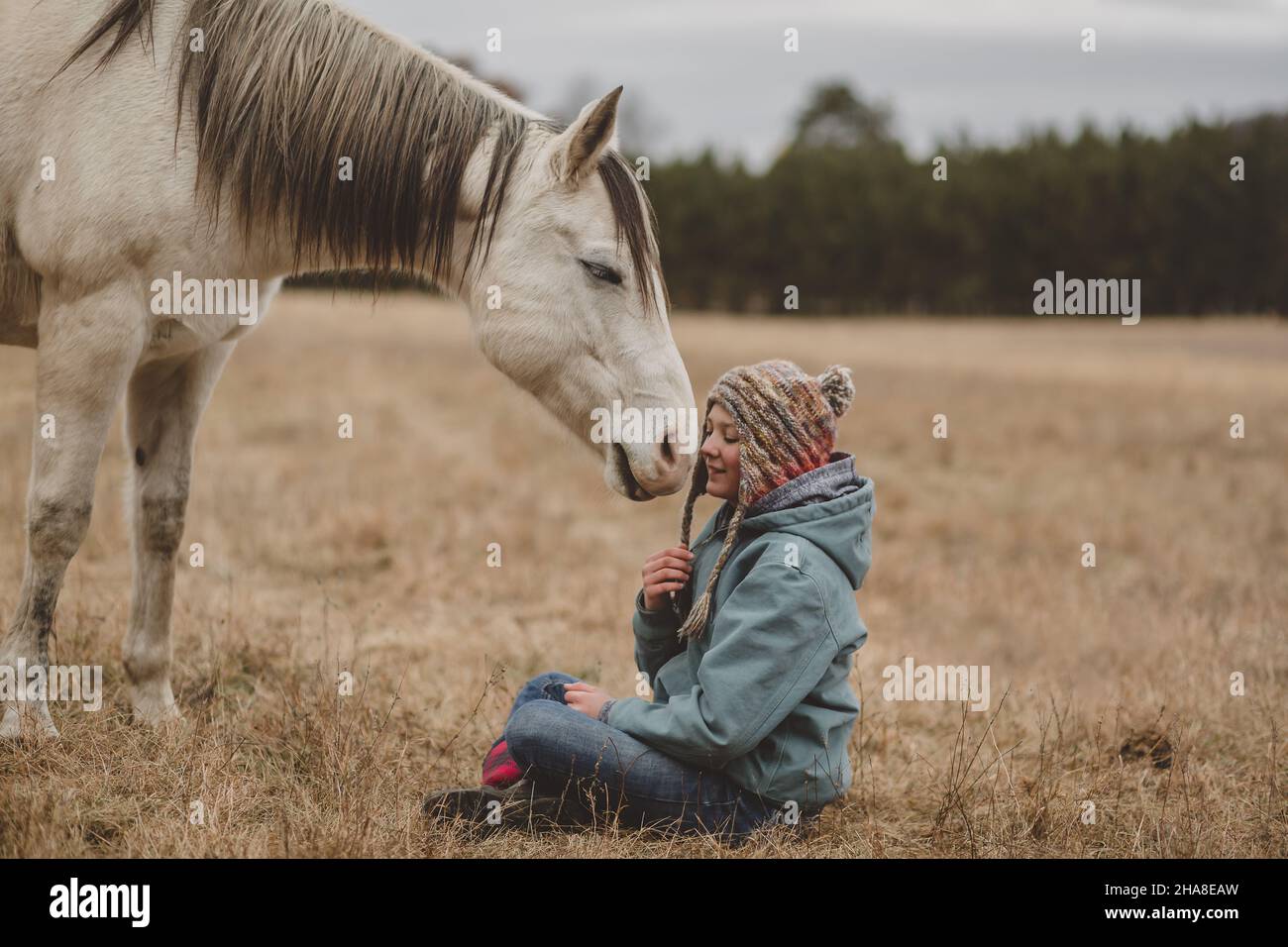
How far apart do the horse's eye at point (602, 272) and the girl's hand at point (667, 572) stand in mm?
928

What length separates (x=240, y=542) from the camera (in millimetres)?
7496

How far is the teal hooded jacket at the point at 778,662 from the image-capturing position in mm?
2980

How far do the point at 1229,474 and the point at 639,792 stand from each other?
34.9 feet

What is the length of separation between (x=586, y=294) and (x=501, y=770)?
1.56 m

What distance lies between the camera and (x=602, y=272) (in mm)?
3609

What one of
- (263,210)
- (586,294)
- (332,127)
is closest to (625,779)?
(586,294)

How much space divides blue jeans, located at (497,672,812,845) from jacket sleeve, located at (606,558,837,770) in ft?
0.59

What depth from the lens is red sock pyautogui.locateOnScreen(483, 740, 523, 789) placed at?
3396 millimetres

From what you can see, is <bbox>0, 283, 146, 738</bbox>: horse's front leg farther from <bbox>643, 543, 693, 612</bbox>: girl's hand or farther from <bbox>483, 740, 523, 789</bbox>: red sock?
<bbox>643, 543, 693, 612</bbox>: girl's hand

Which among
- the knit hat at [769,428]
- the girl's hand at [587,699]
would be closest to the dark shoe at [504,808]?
the girl's hand at [587,699]

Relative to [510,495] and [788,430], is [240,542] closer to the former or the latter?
[510,495]

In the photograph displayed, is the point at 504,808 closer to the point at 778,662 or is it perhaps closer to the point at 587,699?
the point at 587,699

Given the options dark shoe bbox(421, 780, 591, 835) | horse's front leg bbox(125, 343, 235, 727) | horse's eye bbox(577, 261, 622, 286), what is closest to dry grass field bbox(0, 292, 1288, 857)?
dark shoe bbox(421, 780, 591, 835)
